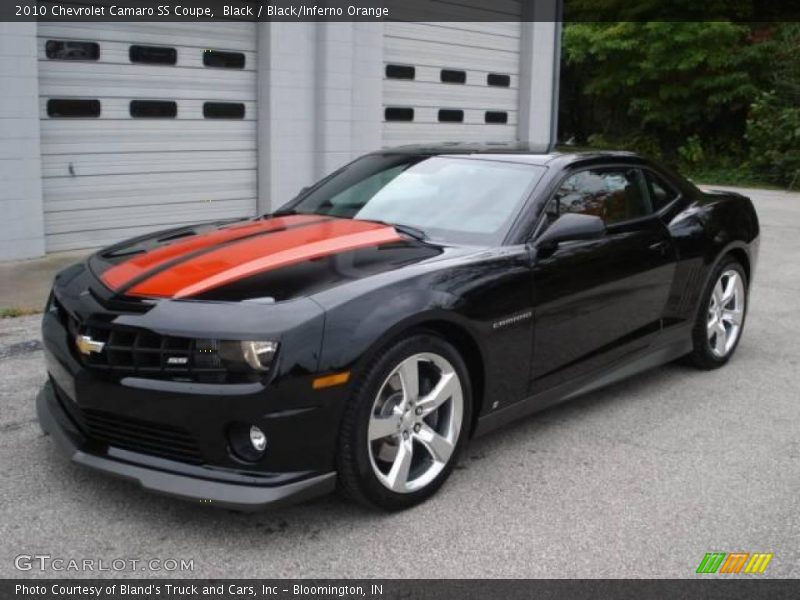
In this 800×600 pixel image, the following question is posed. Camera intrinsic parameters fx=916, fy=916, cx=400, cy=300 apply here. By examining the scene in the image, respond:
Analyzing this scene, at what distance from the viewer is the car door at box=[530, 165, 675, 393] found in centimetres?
422

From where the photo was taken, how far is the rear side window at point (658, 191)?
5277 mm

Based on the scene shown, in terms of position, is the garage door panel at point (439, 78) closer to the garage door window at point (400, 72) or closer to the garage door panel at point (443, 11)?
the garage door window at point (400, 72)

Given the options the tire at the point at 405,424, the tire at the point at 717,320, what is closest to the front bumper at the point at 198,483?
the tire at the point at 405,424

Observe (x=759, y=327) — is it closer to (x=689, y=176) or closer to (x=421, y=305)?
(x=421, y=305)

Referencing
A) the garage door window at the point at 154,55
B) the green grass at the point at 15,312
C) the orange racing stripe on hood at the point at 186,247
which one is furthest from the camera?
the garage door window at the point at 154,55

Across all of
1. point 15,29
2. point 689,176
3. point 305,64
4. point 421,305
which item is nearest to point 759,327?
point 421,305

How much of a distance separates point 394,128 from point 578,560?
9241mm

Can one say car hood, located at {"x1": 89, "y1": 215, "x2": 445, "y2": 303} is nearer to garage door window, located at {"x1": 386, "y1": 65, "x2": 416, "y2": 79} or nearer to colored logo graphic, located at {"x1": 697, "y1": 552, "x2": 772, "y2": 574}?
colored logo graphic, located at {"x1": 697, "y1": 552, "x2": 772, "y2": 574}

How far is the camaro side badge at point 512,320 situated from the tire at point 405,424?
0.25m

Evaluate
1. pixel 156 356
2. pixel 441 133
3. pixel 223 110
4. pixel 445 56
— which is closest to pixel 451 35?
pixel 445 56

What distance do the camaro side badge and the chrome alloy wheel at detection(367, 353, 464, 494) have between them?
31cm

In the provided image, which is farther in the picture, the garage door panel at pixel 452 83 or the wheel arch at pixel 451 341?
the garage door panel at pixel 452 83

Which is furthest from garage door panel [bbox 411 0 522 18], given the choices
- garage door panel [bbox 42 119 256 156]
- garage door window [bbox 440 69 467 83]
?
garage door panel [bbox 42 119 256 156]

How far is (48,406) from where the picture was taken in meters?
3.84
